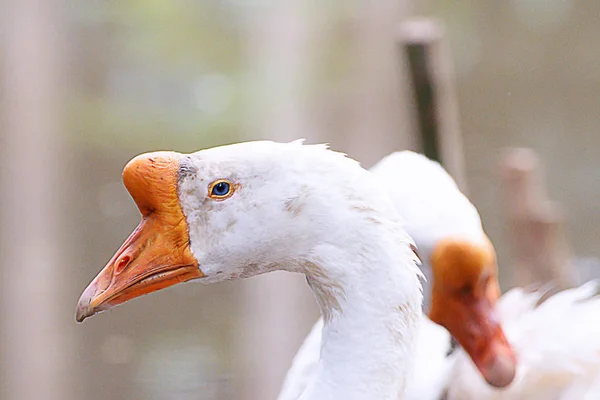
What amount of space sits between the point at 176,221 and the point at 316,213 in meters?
0.17

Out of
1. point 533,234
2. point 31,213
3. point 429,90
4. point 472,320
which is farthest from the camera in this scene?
point 31,213

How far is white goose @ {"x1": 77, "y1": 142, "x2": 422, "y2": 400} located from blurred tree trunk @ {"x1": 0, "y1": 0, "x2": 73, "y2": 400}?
2044 millimetres

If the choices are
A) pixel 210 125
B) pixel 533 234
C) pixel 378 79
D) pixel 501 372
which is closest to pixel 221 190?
pixel 501 372

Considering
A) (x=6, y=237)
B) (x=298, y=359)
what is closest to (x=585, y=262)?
(x=298, y=359)

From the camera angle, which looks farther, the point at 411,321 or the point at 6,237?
the point at 6,237

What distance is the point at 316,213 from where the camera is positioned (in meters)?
1.13

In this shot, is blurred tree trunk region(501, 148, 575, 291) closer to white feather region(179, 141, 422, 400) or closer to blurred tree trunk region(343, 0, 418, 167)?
blurred tree trunk region(343, 0, 418, 167)

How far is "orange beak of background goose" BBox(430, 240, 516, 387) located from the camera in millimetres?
1561

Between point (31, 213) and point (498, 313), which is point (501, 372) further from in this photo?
point (31, 213)

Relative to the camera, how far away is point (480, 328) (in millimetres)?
1584

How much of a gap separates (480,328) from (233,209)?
61 cm

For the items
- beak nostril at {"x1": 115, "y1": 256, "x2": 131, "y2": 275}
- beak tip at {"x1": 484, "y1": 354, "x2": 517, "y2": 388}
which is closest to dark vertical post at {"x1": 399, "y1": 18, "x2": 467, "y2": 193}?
beak tip at {"x1": 484, "y1": 354, "x2": 517, "y2": 388}

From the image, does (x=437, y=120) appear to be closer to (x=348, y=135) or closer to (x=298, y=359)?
(x=298, y=359)

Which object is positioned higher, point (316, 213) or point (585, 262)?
point (316, 213)
